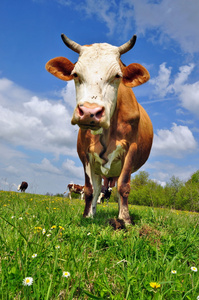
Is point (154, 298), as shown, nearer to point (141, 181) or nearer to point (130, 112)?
point (130, 112)

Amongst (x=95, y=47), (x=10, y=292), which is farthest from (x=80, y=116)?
(x=10, y=292)

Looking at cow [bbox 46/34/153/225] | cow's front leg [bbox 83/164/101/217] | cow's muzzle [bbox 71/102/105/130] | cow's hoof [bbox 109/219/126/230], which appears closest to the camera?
cow's muzzle [bbox 71/102/105/130]

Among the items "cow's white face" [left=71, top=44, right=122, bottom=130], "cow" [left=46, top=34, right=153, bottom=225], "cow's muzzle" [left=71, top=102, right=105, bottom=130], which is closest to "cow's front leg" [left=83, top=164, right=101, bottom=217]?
"cow" [left=46, top=34, right=153, bottom=225]

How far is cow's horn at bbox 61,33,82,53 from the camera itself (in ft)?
15.4

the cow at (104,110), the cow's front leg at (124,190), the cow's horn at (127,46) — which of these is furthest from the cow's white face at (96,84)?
the cow's front leg at (124,190)

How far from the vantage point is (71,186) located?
2512 centimetres

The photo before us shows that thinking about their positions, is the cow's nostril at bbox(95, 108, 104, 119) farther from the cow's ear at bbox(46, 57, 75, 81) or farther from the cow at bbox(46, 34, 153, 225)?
the cow's ear at bbox(46, 57, 75, 81)

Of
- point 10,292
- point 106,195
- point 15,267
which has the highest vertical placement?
point 106,195

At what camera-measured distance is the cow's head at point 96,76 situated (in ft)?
11.6

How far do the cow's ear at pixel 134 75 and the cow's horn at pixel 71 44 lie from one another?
0.94 metres

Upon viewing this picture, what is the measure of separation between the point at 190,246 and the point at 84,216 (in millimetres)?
2243

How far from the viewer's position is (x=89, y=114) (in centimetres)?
344

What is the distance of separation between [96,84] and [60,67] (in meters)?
1.25

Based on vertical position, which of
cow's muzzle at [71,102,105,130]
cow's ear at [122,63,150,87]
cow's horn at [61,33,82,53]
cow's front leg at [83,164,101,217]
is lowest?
cow's front leg at [83,164,101,217]
